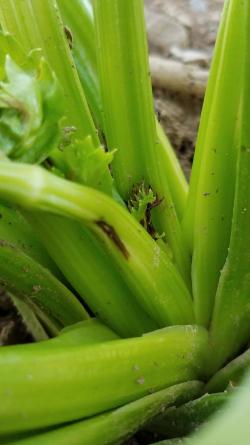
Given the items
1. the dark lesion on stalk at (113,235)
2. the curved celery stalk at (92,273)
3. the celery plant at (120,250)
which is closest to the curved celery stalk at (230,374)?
the celery plant at (120,250)

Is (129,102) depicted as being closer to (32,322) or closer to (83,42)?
(83,42)

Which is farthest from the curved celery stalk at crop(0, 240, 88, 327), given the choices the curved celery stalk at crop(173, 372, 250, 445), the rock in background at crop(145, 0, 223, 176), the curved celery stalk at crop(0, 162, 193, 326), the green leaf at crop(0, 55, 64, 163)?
the rock in background at crop(145, 0, 223, 176)

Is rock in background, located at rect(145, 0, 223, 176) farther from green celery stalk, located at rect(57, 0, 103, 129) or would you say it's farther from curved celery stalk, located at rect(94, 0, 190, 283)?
curved celery stalk, located at rect(94, 0, 190, 283)

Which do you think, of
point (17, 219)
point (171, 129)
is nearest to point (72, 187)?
point (17, 219)

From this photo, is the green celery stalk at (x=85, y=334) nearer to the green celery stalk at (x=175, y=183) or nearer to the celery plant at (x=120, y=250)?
the celery plant at (x=120, y=250)

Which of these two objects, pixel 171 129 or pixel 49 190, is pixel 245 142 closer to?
pixel 49 190

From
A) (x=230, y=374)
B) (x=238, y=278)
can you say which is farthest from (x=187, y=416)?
(x=238, y=278)
